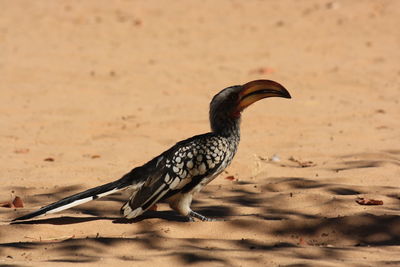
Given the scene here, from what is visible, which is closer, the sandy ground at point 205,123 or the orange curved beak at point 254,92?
the sandy ground at point 205,123

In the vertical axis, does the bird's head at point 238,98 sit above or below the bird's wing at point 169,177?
above

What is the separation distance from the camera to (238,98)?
5570 mm

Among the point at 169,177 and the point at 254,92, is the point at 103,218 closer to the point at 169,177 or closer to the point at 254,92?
the point at 169,177

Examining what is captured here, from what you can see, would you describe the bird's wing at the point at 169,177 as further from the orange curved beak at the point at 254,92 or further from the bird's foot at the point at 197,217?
the orange curved beak at the point at 254,92

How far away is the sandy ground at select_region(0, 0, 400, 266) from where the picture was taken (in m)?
4.99

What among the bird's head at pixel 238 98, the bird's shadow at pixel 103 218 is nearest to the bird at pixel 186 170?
the bird's head at pixel 238 98

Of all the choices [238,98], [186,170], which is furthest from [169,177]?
[238,98]

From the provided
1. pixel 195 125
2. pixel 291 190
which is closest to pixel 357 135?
pixel 195 125

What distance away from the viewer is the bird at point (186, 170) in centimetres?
532

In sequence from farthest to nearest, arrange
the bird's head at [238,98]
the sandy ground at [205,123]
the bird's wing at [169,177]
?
the bird's head at [238,98], the bird's wing at [169,177], the sandy ground at [205,123]

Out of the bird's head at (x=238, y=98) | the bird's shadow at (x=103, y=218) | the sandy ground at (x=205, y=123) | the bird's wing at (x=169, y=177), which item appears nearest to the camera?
the sandy ground at (x=205, y=123)

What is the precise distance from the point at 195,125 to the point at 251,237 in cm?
419

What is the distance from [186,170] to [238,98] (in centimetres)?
66

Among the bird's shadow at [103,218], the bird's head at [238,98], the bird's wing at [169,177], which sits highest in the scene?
the bird's head at [238,98]
